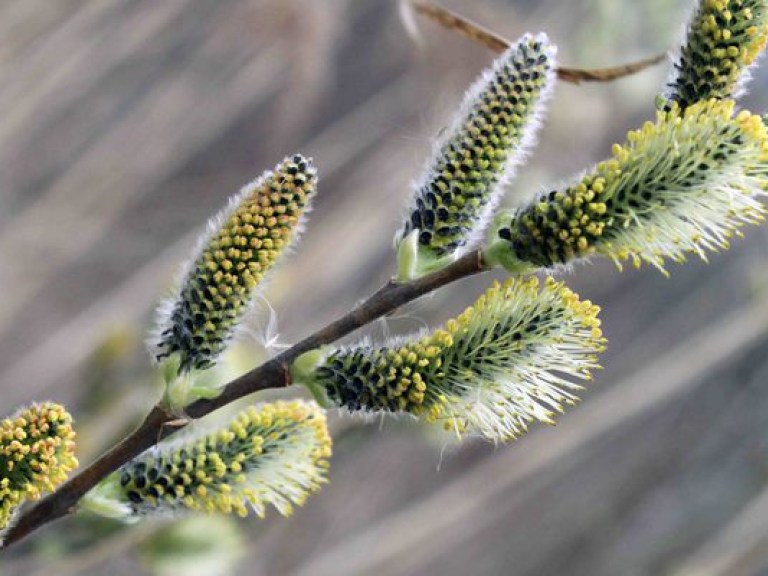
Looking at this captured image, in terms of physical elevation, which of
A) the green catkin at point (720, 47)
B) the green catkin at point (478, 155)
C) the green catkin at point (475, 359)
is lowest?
the green catkin at point (475, 359)

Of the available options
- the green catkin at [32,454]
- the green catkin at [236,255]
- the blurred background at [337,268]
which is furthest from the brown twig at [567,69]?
the green catkin at [32,454]

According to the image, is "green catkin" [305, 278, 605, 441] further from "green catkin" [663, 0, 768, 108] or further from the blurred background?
the blurred background

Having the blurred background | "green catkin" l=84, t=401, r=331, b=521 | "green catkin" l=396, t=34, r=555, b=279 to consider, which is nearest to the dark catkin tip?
"green catkin" l=396, t=34, r=555, b=279

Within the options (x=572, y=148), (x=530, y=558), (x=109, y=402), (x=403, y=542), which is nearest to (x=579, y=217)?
(x=109, y=402)

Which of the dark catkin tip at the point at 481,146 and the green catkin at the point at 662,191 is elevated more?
the dark catkin tip at the point at 481,146

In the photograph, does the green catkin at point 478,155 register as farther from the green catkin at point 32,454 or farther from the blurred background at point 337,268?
the blurred background at point 337,268

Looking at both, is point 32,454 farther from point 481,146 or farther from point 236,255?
point 481,146
